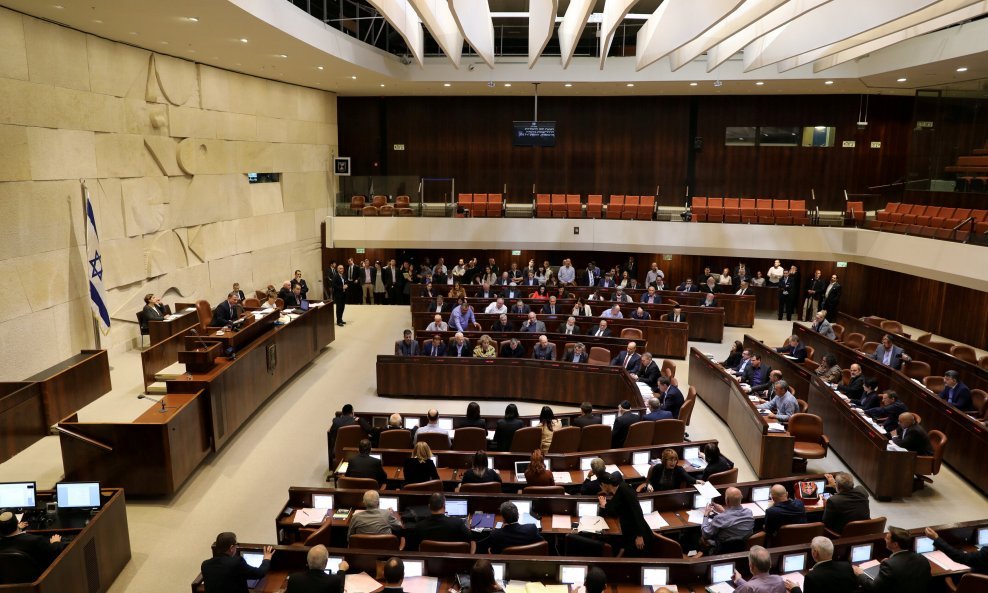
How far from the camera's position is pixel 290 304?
14.4m

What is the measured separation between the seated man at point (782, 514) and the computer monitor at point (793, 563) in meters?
0.71

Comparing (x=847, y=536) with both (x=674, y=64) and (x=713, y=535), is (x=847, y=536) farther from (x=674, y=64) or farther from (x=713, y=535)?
(x=674, y=64)

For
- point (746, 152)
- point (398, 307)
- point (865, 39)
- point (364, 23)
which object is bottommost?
point (398, 307)

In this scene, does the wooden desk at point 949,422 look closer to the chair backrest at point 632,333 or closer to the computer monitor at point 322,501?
the chair backrest at point 632,333

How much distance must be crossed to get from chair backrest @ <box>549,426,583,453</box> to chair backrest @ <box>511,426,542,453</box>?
0.60 feet

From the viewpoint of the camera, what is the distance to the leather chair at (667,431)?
8859 mm

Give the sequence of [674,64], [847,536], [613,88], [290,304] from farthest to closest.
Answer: [613,88] → [674,64] → [290,304] → [847,536]

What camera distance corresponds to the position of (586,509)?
6.49 m

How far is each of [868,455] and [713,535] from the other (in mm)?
3763

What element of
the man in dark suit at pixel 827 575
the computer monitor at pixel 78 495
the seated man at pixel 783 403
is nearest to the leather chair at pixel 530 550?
the man in dark suit at pixel 827 575

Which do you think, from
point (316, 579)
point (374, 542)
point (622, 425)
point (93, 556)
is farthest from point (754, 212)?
point (93, 556)

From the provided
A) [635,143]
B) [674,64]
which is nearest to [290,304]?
[674,64]

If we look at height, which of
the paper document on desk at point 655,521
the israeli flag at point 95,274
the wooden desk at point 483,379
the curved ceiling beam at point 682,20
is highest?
the curved ceiling beam at point 682,20

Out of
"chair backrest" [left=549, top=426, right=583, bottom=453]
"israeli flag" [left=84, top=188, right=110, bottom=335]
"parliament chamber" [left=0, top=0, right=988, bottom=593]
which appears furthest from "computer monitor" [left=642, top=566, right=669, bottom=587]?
"israeli flag" [left=84, top=188, right=110, bottom=335]
